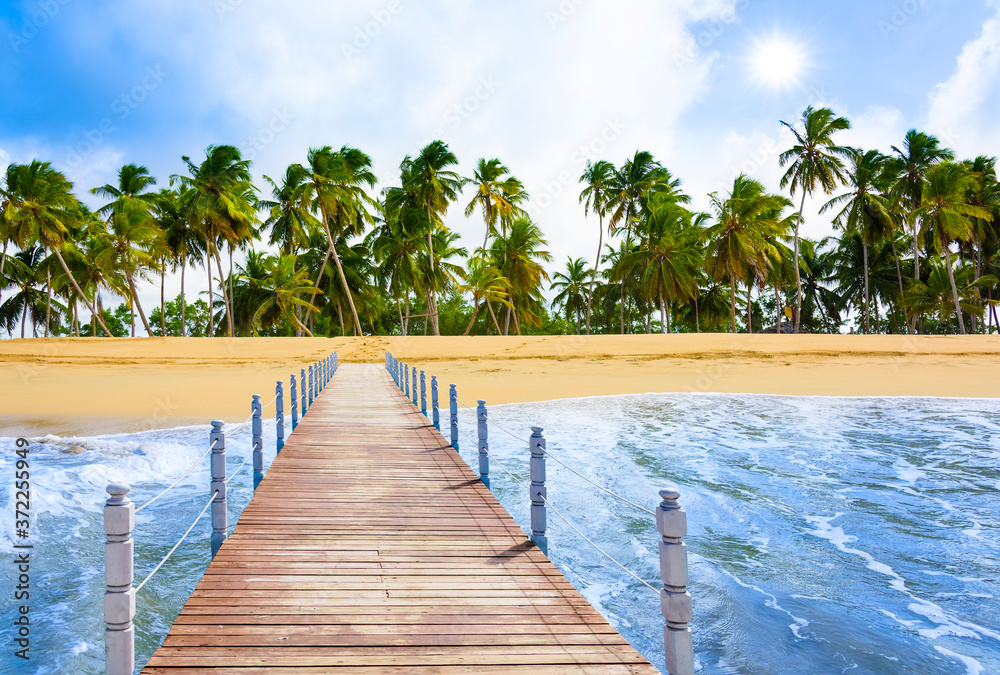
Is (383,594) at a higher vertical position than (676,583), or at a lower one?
lower

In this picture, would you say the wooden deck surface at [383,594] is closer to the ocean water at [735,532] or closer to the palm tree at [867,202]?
the ocean water at [735,532]

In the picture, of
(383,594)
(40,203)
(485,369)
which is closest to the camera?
(383,594)

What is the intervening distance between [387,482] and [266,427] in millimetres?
7852

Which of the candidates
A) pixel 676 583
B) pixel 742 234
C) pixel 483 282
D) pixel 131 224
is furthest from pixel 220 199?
pixel 676 583

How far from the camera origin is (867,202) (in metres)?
40.8

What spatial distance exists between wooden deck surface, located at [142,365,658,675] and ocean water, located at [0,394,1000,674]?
1.24 meters

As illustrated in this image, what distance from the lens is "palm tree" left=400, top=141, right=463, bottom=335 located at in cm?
4056

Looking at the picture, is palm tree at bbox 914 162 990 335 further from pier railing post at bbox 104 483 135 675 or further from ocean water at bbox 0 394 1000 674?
pier railing post at bbox 104 483 135 675

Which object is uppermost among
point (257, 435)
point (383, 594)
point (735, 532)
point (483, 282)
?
point (483, 282)

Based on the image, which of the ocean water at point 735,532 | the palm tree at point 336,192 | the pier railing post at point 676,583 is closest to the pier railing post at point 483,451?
the ocean water at point 735,532

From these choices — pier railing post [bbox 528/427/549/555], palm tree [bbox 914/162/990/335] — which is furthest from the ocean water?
Answer: palm tree [bbox 914/162/990/335]

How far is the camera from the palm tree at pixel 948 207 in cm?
3475

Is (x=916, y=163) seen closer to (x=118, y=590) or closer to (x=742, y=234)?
(x=742, y=234)

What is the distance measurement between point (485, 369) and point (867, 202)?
31.1 meters
